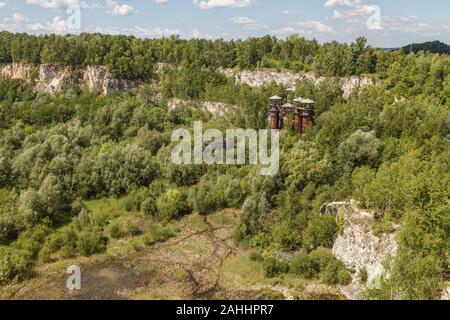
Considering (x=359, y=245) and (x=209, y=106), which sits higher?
(x=209, y=106)

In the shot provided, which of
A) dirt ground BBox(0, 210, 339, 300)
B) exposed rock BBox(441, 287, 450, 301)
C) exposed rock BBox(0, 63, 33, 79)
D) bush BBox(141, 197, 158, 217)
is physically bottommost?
dirt ground BBox(0, 210, 339, 300)

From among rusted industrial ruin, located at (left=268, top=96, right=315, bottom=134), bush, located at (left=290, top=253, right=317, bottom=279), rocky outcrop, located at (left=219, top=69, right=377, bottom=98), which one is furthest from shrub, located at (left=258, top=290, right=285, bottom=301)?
rocky outcrop, located at (left=219, top=69, right=377, bottom=98)

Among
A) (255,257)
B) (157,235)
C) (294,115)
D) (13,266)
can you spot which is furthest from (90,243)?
(294,115)

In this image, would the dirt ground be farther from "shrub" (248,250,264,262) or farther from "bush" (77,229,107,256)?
"bush" (77,229,107,256)

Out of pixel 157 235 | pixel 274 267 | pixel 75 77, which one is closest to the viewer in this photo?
pixel 274 267

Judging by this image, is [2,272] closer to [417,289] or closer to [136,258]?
[136,258]

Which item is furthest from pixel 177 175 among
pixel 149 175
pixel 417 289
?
pixel 417 289

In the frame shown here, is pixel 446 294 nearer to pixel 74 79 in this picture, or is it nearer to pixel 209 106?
pixel 209 106
